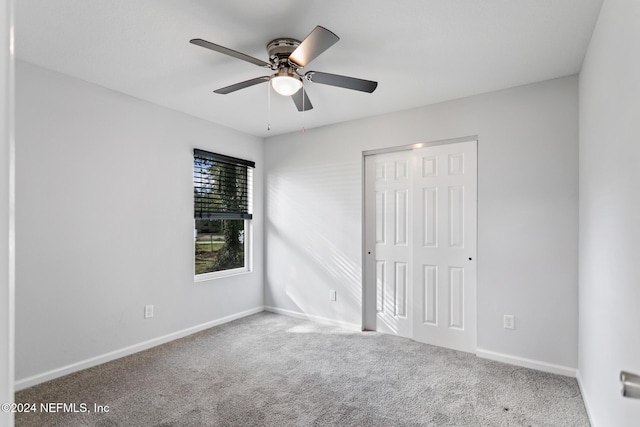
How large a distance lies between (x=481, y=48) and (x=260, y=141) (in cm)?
311

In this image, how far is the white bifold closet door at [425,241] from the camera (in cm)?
338

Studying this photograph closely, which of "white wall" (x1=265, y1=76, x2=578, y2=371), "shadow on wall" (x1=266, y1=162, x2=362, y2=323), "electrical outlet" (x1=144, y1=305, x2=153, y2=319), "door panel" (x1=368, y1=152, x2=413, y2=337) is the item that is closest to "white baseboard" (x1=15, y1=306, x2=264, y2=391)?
"electrical outlet" (x1=144, y1=305, x2=153, y2=319)

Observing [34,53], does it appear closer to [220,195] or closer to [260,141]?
[220,195]

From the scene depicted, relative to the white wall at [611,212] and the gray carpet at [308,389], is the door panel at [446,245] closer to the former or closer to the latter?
the gray carpet at [308,389]

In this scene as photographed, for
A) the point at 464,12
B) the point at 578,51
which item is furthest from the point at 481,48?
the point at 578,51

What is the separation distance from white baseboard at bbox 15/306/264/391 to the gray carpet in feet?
0.20

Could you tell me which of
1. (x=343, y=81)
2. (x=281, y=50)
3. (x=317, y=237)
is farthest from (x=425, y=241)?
(x=281, y=50)

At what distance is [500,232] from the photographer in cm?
315

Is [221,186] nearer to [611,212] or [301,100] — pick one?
[301,100]

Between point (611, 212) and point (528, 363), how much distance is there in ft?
5.97

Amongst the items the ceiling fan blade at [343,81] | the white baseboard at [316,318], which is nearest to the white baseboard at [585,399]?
the white baseboard at [316,318]

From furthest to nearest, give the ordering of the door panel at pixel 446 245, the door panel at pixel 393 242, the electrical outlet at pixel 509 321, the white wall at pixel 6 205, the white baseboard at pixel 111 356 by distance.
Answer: the door panel at pixel 393 242, the door panel at pixel 446 245, the electrical outlet at pixel 509 321, the white baseboard at pixel 111 356, the white wall at pixel 6 205

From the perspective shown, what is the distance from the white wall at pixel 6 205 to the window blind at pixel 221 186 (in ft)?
12.3

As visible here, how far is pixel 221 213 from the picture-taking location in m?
4.25
